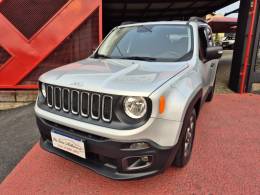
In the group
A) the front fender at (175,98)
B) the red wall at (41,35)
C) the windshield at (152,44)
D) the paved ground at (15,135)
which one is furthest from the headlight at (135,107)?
the red wall at (41,35)

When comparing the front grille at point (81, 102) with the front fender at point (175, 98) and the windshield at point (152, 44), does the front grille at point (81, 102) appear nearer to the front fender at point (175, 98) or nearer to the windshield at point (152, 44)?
the front fender at point (175, 98)

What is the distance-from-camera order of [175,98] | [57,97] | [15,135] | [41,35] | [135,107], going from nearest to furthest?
[135,107], [175,98], [57,97], [15,135], [41,35]

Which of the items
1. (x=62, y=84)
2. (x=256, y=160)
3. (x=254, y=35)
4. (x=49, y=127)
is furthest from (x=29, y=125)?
(x=254, y=35)

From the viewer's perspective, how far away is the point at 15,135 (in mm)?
3496

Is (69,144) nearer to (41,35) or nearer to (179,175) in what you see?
(179,175)

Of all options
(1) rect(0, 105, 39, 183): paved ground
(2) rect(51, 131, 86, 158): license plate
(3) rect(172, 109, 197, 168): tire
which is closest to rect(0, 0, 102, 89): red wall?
(1) rect(0, 105, 39, 183): paved ground

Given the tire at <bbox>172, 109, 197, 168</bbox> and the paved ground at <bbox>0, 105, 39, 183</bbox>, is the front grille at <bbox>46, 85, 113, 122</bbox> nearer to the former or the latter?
the tire at <bbox>172, 109, 197, 168</bbox>

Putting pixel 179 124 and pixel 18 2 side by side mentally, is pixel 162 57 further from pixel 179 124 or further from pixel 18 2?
pixel 18 2

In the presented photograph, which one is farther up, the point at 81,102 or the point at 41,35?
the point at 41,35

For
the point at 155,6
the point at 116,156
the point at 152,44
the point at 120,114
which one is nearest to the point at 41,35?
the point at 152,44

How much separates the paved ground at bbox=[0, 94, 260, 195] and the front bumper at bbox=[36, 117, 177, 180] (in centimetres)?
38

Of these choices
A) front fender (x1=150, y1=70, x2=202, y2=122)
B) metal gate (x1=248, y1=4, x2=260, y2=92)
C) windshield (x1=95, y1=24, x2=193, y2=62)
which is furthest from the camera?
metal gate (x1=248, y1=4, x2=260, y2=92)

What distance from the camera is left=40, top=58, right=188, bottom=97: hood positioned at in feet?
5.92

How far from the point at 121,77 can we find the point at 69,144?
810 millimetres
